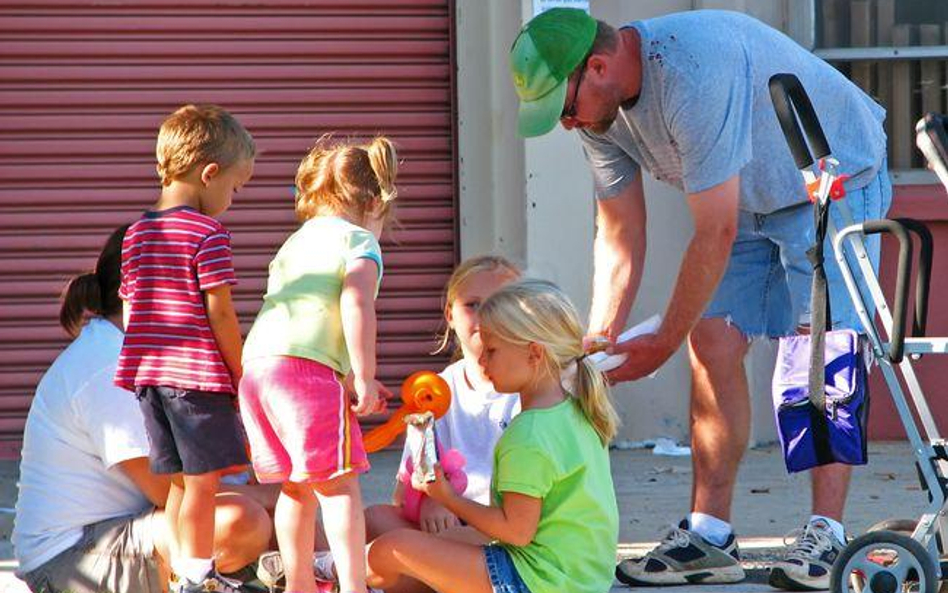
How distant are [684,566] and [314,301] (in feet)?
4.75

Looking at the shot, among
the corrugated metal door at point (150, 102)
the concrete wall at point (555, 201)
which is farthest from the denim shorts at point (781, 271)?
the corrugated metal door at point (150, 102)

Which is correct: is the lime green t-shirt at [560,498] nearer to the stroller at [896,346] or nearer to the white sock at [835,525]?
the stroller at [896,346]

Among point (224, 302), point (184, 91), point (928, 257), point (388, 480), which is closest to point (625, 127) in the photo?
point (928, 257)

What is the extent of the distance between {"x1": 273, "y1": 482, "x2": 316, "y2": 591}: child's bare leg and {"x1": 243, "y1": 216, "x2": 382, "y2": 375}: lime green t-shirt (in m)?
0.34

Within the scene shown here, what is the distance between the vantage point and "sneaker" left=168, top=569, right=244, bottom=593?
4.33m

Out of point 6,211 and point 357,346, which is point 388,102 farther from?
point 357,346

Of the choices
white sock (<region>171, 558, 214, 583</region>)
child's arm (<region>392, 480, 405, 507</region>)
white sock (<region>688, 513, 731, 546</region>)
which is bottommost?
white sock (<region>688, 513, 731, 546</region>)

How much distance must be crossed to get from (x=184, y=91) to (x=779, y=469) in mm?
3128

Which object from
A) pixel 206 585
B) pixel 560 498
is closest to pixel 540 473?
pixel 560 498

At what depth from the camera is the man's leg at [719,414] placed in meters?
5.05

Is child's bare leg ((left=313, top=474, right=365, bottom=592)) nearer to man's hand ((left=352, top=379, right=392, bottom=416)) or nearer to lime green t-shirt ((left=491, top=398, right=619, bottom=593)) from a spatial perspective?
man's hand ((left=352, top=379, right=392, bottom=416))

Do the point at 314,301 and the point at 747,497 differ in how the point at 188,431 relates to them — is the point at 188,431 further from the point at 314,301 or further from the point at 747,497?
the point at 747,497

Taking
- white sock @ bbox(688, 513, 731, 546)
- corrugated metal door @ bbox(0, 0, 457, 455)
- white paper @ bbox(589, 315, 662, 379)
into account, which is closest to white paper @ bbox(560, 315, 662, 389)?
white paper @ bbox(589, 315, 662, 379)

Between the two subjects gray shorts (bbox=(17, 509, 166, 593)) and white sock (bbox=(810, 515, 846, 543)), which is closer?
gray shorts (bbox=(17, 509, 166, 593))
